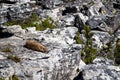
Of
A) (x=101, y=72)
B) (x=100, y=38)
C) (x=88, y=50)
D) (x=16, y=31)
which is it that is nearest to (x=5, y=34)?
(x=16, y=31)

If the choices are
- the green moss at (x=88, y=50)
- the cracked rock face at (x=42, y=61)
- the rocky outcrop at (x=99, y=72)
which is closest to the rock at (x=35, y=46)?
the cracked rock face at (x=42, y=61)

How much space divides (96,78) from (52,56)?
5.35m

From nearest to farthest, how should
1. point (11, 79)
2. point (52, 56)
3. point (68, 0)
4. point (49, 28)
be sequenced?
point (11, 79), point (52, 56), point (49, 28), point (68, 0)

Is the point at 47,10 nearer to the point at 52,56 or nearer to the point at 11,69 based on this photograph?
the point at 52,56

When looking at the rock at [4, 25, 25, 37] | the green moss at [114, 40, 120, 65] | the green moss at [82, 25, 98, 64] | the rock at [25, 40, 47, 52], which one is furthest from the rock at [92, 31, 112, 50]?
the rock at [25, 40, 47, 52]

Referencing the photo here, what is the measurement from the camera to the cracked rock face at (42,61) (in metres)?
32.2

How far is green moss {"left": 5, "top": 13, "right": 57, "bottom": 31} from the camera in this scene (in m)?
49.8

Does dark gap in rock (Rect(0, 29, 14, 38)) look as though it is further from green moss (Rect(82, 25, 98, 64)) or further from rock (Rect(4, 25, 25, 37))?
green moss (Rect(82, 25, 98, 64))

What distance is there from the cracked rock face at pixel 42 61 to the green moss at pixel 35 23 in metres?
8.04

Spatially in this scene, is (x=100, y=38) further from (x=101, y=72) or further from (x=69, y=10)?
(x=101, y=72)

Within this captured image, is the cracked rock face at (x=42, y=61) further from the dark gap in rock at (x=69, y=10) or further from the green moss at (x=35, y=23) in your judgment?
the dark gap in rock at (x=69, y=10)

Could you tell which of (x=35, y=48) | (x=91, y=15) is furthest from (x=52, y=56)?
(x=91, y=15)

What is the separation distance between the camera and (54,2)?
61250mm

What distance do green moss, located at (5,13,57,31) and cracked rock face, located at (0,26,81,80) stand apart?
804cm
